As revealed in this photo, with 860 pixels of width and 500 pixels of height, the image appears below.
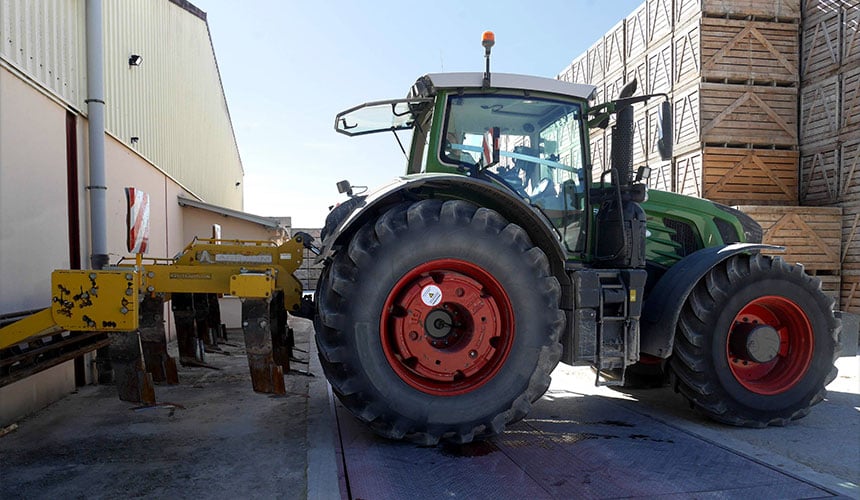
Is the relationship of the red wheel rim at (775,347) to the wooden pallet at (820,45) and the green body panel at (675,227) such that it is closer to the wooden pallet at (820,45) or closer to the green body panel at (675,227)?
the green body panel at (675,227)

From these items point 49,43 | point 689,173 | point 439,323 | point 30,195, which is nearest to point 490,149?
point 439,323

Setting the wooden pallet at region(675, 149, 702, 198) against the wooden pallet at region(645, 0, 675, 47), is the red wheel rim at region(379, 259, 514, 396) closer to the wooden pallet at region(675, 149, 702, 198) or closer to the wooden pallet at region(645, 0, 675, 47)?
the wooden pallet at region(675, 149, 702, 198)

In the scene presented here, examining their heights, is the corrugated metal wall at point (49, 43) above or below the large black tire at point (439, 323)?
above

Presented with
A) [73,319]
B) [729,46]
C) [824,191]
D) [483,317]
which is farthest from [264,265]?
[824,191]

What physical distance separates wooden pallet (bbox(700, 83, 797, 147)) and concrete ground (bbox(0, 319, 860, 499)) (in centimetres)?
576

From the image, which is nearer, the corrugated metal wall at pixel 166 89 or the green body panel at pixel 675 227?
the green body panel at pixel 675 227

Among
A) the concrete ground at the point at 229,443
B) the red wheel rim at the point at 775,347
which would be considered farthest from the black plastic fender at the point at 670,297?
the concrete ground at the point at 229,443

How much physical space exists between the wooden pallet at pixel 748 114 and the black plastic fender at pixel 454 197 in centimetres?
754

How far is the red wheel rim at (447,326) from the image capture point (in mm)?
3703

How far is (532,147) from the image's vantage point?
173 inches

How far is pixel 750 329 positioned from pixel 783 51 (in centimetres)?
842

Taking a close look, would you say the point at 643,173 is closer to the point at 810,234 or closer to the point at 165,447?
the point at 165,447

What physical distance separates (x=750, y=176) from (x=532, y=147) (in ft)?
25.3

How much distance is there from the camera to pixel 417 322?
3.71 metres
